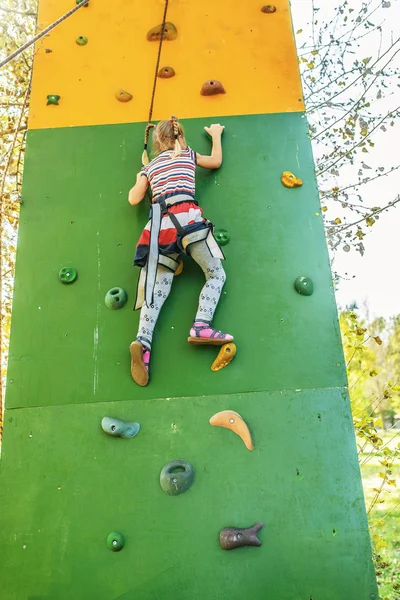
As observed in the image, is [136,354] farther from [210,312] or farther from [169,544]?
[169,544]

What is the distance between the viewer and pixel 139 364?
2.49m

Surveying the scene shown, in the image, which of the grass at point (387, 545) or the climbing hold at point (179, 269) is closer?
the climbing hold at point (179, 269)

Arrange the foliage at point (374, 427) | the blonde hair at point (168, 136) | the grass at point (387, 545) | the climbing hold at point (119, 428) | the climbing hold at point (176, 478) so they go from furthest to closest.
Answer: the grass at point (387, 545)
the foliage at point (374, 427)
the blonde hair at point (168, 136)
the climbing hold at point (119, 428)
the climbing hold at point (176, 478)

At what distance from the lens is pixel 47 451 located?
8.12 feet

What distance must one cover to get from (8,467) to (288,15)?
326 centimetres

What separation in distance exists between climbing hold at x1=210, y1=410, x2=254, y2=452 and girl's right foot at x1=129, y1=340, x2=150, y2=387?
0.39 meters

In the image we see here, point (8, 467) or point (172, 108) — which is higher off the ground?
point (172, 108)

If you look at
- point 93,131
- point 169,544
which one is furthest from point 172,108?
point 169,544

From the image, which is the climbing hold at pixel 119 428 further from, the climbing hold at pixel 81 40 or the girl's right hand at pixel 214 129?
the climbing hold at pixel 81 40

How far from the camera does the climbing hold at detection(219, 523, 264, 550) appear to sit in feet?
7.19

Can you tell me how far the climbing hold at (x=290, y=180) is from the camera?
2.98 m

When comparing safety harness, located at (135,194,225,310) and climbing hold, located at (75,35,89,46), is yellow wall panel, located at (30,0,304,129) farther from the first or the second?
safety harness, located at (135,194,225,310)

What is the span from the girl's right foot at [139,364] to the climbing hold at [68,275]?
1.88 feet

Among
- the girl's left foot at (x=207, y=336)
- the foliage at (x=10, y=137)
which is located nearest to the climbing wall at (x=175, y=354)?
the girl's left foot at (x=207, y=336)
